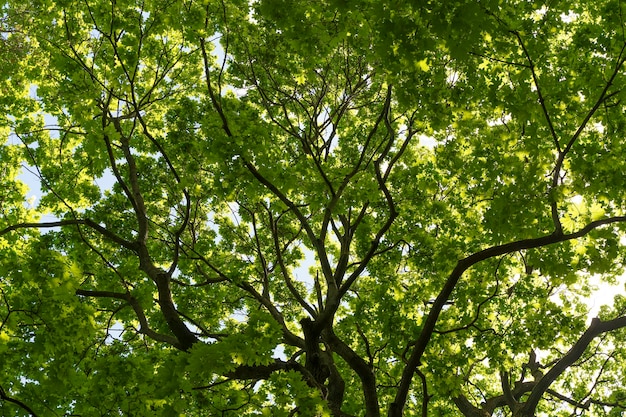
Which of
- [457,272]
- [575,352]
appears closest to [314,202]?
[457,272]

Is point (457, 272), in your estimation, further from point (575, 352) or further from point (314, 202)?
point (575, 352)

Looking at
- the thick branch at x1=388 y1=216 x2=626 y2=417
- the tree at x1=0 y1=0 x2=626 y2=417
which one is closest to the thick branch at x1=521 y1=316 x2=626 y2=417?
the tree at x1=0 y1=0 x2=626 y2=417

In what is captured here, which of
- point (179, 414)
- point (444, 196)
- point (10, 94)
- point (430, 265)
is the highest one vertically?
point (10, 94)

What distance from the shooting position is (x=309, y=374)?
255 inches

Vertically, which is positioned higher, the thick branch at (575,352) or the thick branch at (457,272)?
the thick branch at (575,352)

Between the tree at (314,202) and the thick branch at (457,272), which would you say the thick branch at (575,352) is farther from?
the thick branch at (457,272)

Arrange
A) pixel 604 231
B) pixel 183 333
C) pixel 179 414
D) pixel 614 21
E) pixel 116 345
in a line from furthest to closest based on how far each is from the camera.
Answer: pixel 116 345 < pixel 183 333 < pixel 604 231 < pixel 614 21 < pixel 179 414

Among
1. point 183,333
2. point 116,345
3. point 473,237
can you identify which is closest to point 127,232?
point 116,345

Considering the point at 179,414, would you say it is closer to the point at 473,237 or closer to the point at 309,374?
the point at 309,374

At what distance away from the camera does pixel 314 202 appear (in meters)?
7.73

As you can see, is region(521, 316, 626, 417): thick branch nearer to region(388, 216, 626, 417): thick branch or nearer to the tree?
the tree

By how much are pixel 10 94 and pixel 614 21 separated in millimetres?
11080

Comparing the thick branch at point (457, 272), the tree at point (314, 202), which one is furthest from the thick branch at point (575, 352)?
the thick branch at point (457, 272)

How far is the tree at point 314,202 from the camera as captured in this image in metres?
5.70
